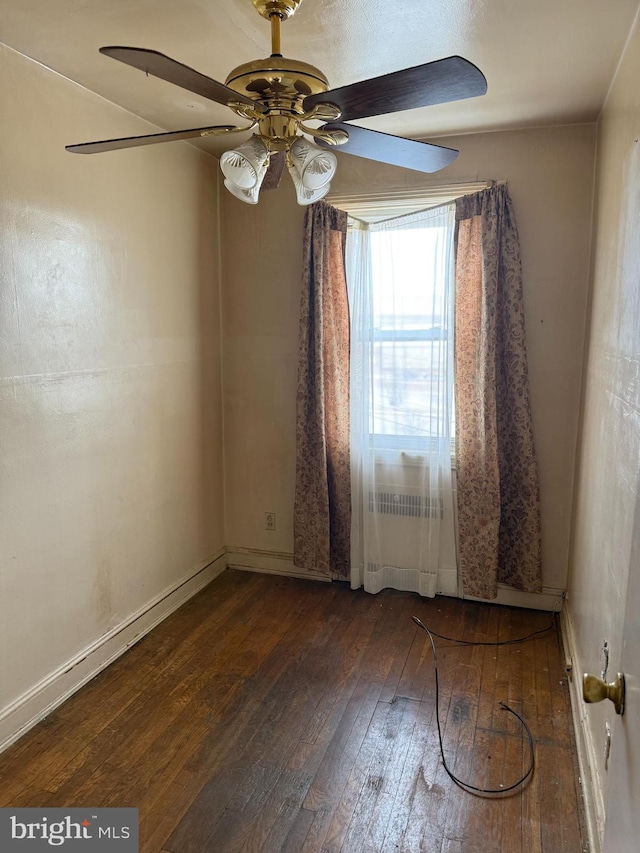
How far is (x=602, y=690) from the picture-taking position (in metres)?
0.94

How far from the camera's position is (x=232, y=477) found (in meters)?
3.73

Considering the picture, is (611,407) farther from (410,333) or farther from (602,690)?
(410,333)

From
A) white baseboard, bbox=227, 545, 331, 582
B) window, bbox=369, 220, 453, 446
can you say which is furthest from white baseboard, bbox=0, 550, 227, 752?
window, bbox=369, 220, 453, 446

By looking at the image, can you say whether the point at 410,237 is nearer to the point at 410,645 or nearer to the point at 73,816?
the point at 410,645

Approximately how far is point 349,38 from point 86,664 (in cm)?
268

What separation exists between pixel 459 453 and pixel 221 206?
6.62 feet

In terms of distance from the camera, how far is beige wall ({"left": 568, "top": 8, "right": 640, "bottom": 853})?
1668 mm

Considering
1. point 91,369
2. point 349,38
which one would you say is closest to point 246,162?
point 349,38

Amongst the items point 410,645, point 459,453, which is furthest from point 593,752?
point 459,453

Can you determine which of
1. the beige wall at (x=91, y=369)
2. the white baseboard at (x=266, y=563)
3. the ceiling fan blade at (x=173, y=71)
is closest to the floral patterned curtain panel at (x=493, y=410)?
the white baseboard at (x=266, y=563)

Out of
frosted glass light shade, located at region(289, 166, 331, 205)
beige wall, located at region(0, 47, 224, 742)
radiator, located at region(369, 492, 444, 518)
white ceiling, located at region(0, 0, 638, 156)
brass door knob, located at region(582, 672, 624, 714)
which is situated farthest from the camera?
radiator, located at region(369, 492, 444, 518)

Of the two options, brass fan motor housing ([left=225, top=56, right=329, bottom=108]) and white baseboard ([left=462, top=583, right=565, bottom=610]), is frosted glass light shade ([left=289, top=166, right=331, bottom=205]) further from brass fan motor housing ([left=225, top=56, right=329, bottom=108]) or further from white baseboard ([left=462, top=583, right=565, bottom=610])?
white baseboard ([left=462, top=583, right=565, bottom=610])

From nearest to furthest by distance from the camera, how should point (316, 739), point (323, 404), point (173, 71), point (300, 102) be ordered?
point (173, 71), point (300, 102), point (316, 739), point (323, 404)

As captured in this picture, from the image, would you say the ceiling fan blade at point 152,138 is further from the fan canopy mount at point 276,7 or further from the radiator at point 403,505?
the radiator at point 403,505
